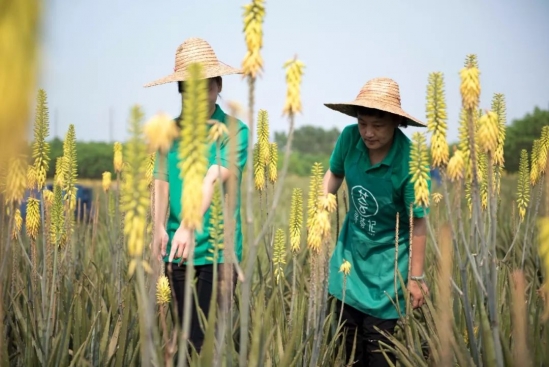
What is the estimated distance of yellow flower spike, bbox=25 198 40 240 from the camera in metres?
2.45

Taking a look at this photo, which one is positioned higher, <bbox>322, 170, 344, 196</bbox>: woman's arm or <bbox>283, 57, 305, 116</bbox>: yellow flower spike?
<bbox>283, 57, 305, 116</bbox>: yellow flower spike

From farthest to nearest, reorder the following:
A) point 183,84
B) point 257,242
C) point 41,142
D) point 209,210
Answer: point 209,210
point 183,84
point 41,142
point 257,242

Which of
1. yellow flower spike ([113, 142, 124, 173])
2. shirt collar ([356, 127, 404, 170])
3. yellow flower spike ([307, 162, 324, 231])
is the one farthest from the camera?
yellow flower spike ([113, 142, 124, 173])

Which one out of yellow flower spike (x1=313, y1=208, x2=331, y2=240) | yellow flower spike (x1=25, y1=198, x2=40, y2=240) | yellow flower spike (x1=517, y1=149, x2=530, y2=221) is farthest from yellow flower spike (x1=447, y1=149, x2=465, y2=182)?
yellow flower spike (x1=25, y1=198, x2=40, y2=240)

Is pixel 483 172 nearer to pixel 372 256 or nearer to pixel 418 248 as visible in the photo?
pixel 418 248

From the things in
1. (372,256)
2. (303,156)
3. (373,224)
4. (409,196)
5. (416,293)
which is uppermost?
(303,156)

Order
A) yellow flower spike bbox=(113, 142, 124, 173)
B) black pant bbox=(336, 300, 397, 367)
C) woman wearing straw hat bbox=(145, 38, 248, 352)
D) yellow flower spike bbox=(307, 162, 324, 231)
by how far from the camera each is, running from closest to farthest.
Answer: yellow flower spike bbox=(307, 162, 324, 231) < woman wearing straw hat bbox=(145, 38, 248, 352) < black pant bbox=(336, 300, 397, 367) < yellow flower spike bbox=(113, 142, 124, 173)

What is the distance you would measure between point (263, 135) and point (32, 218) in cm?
117

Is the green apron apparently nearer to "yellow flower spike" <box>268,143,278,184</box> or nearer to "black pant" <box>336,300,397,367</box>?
"black pant" <box>336,300,397,367</box>

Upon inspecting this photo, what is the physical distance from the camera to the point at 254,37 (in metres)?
1.22

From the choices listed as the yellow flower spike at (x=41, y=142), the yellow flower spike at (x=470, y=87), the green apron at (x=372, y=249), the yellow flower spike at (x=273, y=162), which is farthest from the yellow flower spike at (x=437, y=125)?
the yellow flower spike at (x=273, y=162)

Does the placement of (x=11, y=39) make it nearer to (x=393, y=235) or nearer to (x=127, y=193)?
(x=127, y=193)

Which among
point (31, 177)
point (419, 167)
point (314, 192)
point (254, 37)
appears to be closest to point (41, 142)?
point (31, 177)

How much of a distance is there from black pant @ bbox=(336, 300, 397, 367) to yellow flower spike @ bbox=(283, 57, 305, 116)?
5.73 ft
